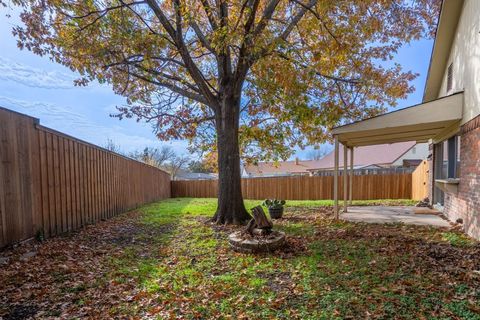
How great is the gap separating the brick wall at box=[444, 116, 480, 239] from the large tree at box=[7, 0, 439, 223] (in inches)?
123

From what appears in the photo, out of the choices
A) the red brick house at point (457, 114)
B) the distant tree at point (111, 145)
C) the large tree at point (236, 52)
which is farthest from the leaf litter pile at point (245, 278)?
the distant tree at point (111, 145)

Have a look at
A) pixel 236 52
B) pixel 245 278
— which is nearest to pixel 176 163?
pixel 236 52

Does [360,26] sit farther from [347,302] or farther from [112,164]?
[112,164]

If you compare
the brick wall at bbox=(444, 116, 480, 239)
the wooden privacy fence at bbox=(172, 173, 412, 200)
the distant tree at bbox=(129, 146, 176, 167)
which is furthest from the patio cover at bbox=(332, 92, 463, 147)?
the distant tree at bbox=(129, 146, 176, 167)

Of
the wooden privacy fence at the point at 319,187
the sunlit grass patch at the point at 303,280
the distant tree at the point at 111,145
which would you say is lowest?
the wooden privacy fence at the point at 319,187

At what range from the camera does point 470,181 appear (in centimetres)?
541

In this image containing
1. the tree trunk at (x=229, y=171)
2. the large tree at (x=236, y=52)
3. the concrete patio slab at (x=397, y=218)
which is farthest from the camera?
the tree trunk at (x=229, y=171)

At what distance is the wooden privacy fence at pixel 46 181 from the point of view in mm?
4273

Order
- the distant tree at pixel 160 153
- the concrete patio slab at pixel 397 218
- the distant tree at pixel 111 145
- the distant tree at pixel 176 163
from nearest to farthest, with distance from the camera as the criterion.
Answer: the concrete patio slab at pixel 397 218 → the distant tree at pixel 111 145 → the distant tree at pixel 160 153 → the distant tree at pixel 176 163

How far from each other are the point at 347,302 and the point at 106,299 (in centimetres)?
260

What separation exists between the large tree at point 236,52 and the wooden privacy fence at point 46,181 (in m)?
2.53

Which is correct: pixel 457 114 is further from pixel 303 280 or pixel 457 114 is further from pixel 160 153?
pixel 160 153

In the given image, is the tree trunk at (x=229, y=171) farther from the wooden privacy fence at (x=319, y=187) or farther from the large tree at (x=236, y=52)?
the wooden privacy fence at (x=319, y=187)

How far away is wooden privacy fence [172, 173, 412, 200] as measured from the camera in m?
14.5
